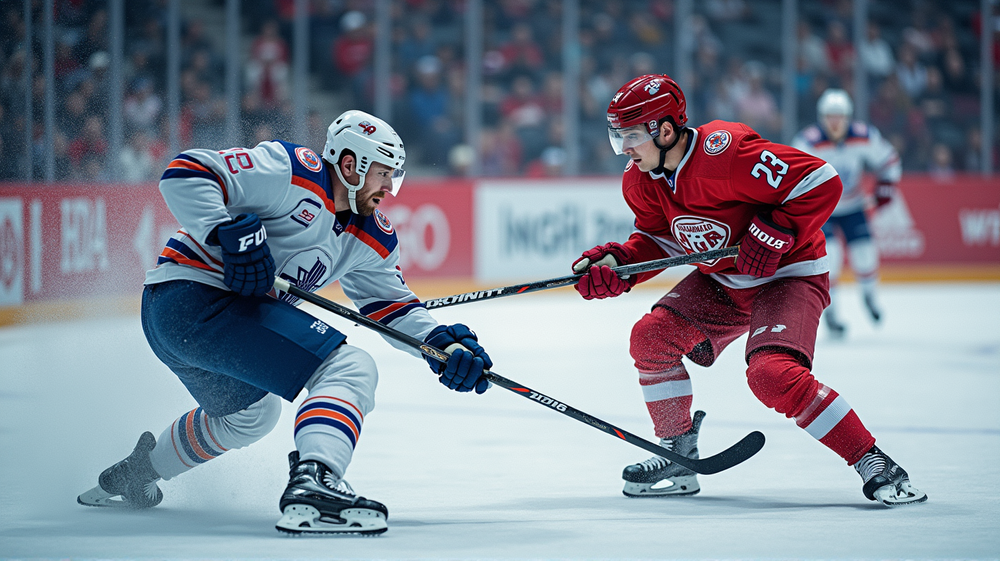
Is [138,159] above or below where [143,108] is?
below

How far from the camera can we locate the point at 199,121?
809cm

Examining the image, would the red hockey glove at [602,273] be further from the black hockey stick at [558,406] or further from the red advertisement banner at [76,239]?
the red advertisement banner at [76,239]

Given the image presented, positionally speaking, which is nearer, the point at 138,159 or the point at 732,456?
the point at 732,456

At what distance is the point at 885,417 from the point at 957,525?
181cm

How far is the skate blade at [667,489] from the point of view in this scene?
10.8 feet

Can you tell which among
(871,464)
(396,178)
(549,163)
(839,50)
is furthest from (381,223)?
(839,50)

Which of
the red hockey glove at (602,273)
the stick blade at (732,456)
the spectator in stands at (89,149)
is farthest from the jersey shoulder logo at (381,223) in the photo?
the spectator in stands at (89,149)

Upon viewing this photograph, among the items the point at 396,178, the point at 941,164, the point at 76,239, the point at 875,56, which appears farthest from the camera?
the point at 941,164

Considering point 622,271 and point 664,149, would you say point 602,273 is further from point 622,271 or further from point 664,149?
point 664,149

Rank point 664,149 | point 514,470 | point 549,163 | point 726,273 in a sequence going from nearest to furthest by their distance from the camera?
1. point 664,149
2. point 726,273
3. point 514,470
4. point 549,163

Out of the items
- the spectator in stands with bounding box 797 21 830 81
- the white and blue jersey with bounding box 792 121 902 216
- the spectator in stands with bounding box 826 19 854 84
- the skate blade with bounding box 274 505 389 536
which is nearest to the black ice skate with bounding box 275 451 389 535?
the skate blade with bounding box 274 505 389 536

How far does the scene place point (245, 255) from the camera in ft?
8.67

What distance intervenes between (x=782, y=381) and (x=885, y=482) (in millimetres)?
375

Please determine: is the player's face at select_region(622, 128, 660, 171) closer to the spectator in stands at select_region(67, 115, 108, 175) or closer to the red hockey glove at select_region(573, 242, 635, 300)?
the red hockey glove at select_region(573, 242, 635, 300)
